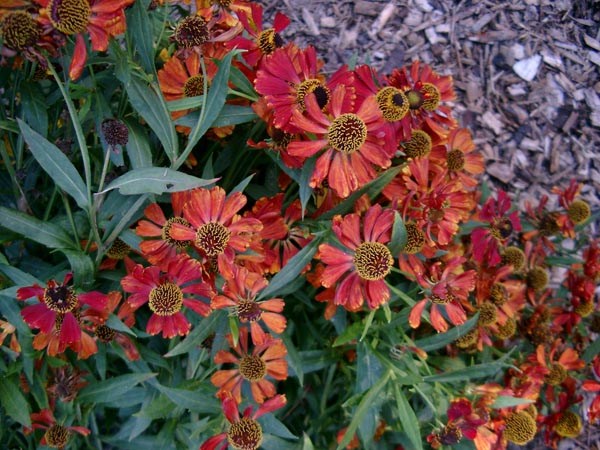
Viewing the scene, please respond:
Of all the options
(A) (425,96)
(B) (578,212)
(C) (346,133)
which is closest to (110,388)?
(C) (346,133)

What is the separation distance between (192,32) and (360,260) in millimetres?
657

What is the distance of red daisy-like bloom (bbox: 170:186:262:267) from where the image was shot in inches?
50.4

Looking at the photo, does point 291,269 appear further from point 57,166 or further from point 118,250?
point 57,166

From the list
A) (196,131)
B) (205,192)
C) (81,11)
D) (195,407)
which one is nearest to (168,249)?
(205,192)

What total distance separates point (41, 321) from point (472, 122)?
6.02 feet

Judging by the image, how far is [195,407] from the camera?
1.48 meters

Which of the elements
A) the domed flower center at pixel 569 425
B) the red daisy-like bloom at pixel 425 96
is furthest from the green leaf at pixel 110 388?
the domed flower center at pixel 569 425

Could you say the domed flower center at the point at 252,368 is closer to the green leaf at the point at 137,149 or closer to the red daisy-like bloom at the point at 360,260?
the red daisy-like bloom at the point at 360,260

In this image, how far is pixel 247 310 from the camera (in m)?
1.37

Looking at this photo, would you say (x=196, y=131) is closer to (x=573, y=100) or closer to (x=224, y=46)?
(x=224, y=46)

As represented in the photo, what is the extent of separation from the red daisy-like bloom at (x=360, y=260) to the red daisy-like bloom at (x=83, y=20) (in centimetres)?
63

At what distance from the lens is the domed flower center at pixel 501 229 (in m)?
1.81

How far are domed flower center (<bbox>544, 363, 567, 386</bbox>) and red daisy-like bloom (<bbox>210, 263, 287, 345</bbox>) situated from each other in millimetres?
1010

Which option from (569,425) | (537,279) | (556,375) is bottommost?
(569,425)
